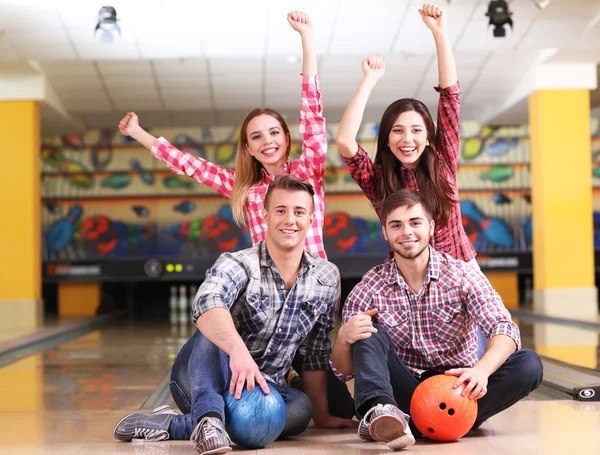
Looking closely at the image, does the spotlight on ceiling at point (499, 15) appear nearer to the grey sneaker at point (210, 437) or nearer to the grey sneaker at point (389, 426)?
the grey sneaker at point (389, 426)

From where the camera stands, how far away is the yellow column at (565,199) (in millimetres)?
9539

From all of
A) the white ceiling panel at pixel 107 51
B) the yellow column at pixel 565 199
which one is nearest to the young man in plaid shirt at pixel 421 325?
the white ceiling panel at pixel 107 51

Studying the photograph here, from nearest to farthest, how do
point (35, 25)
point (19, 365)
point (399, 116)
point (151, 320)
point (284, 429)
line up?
point (284, 429), point (399, 116), point (19, 365), point (35, 25), point (151, 320)

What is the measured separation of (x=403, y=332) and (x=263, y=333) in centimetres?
48

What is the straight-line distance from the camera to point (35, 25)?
752cm

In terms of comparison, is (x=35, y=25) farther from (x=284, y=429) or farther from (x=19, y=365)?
(x=284, y=429)

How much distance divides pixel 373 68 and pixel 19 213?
728 centimetres

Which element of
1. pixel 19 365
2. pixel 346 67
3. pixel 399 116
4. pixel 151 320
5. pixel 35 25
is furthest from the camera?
pixel 151 320

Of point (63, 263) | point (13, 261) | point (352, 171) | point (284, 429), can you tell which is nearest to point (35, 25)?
point (13, 261)

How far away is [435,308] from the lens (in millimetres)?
2777

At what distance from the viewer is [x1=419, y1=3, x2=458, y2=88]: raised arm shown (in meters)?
3.20

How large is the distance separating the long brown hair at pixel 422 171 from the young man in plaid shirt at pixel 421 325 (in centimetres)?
25

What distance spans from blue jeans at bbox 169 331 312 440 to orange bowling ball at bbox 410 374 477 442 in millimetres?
409

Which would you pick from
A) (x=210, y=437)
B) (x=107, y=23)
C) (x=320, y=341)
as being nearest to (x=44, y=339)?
(x=107, y=23)
